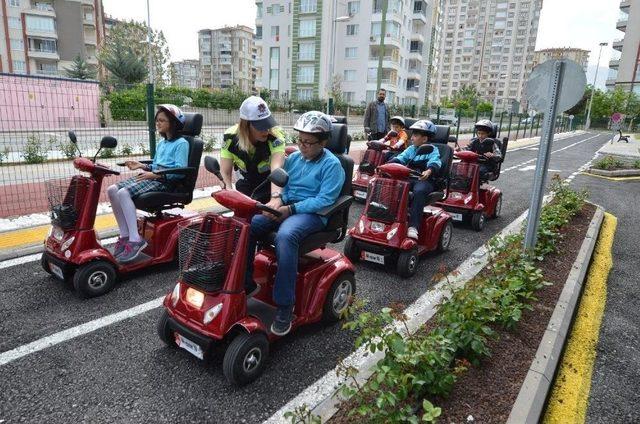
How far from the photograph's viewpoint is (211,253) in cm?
273

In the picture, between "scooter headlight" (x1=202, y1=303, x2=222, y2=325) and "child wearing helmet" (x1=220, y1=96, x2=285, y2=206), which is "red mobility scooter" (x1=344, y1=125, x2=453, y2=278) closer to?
"child wearing helmet" (x1=220, y1=96, x2=285, y2=206)

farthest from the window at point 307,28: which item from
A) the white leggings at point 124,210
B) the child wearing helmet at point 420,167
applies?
the white leggings at point 124,210

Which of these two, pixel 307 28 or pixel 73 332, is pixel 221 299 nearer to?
pixel 73 332

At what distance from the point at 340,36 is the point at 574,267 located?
50.2 m

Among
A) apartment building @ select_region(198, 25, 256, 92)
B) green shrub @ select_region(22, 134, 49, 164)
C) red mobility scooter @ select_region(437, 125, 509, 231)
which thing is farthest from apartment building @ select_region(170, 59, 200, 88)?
red mobility scooter @ select_region(437, 125, 509, 231)

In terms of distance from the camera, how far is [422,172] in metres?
5.48

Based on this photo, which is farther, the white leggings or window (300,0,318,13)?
window (300,0,318,13)

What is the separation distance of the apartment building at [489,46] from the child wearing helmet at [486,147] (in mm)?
115849

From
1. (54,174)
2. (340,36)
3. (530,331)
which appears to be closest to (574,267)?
(530,331)

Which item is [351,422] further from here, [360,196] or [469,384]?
[360,196]

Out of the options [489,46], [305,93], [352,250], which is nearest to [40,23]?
[305,93]

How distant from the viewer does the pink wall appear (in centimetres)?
635

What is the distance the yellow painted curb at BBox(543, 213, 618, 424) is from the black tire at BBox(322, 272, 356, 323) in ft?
5.13

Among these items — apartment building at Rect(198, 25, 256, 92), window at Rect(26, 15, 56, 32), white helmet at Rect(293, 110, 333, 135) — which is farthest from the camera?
apartment building at Rect(198, 25, 256, 92)
